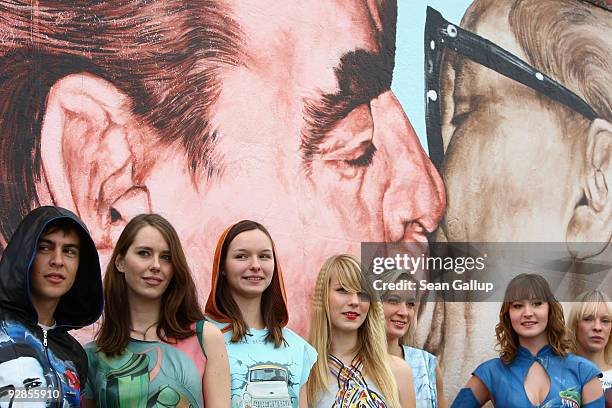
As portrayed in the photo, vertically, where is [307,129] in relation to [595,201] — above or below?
above

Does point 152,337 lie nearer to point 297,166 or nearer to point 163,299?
point 163,299

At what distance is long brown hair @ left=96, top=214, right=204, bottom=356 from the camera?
165 inches

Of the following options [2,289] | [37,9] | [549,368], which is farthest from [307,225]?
[2,289]

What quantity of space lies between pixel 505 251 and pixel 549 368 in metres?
1.76

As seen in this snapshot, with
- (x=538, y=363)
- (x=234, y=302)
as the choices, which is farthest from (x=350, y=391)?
(x=538, y=363)

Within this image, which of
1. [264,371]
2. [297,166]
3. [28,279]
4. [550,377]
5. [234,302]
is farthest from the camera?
[297,166]

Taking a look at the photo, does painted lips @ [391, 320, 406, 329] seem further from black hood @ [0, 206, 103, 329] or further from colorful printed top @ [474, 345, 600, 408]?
black hood @ [0, 206, 103, 329]

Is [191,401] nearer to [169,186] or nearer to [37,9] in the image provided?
[169,186]

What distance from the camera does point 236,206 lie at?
5922mm

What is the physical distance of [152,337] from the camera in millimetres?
4184

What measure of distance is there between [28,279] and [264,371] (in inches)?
47.9

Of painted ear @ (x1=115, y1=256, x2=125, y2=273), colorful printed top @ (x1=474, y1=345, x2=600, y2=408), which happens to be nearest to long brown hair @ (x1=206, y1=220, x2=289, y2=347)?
painted ear @ (x1=115, y1=256, x2=125, y2=273)

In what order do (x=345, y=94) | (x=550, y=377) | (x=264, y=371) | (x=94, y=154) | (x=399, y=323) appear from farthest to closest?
(x=345, y=94) < (x=399, y=323) < (x=550, y=377) < (x=94, y=154) < (x=264, y=371)

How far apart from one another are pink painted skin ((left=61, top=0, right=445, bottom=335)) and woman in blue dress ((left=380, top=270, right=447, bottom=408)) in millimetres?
559
